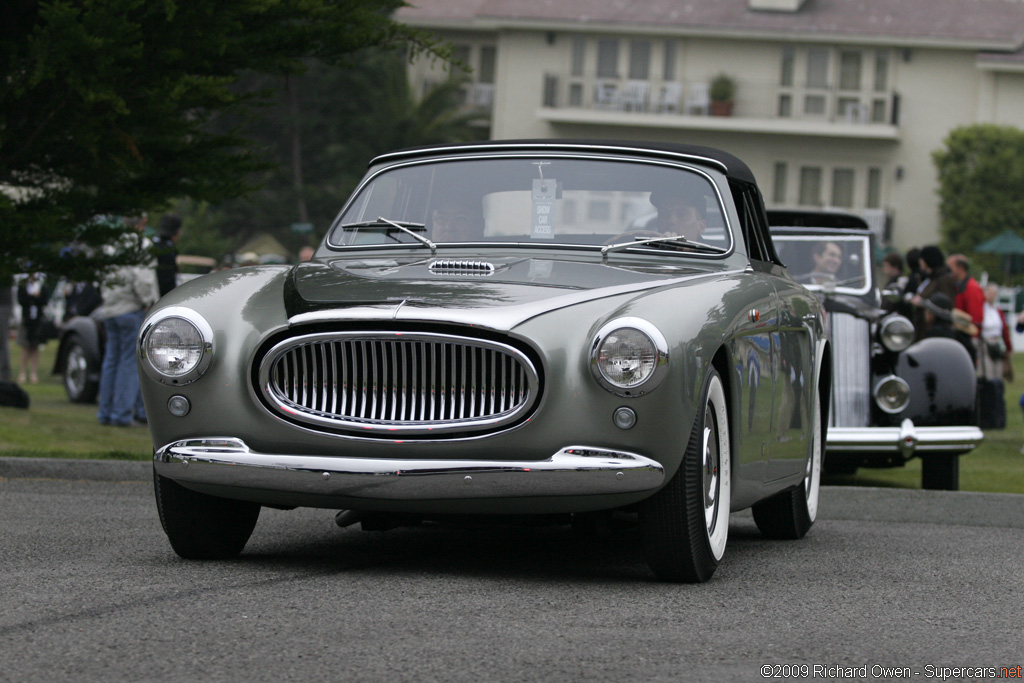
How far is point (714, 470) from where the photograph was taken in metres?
5.61

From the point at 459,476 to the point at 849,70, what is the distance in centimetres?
4402

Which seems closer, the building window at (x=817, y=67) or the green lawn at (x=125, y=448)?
the green lawn at (x=125, y=448)

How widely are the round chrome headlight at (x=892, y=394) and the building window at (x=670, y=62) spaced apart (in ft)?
125

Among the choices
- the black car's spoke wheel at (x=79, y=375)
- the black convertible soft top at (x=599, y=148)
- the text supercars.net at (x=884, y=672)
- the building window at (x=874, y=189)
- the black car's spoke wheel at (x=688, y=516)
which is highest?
the building window at (x=874, y=189)

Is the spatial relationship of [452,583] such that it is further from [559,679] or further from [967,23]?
[967,23]

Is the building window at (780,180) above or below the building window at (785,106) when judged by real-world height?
below

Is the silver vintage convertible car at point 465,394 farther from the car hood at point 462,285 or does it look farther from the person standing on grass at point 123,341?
the person standing on grass at point 123,341

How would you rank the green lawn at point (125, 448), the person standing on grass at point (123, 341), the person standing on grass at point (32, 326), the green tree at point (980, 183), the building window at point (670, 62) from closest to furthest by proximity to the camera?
the green lawn at point (125, 448) < the person standing on grass at point (123, 341) < the person standing on grass at point (32, 326) < the green tree at point (980, 183) < the building window at point (670, 62)

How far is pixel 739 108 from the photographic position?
46875mm

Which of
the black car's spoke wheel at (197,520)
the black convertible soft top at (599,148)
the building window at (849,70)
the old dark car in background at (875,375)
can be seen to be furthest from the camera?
the building window at (849,70)

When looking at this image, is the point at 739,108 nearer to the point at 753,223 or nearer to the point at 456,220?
the point at 753,223

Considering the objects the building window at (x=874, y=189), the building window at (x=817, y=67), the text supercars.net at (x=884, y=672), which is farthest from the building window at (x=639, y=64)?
the text supercars.net at (x=884, y=672)

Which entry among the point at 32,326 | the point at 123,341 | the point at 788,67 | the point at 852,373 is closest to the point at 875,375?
the point at 852,373

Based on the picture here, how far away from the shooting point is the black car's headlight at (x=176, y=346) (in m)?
5.32
